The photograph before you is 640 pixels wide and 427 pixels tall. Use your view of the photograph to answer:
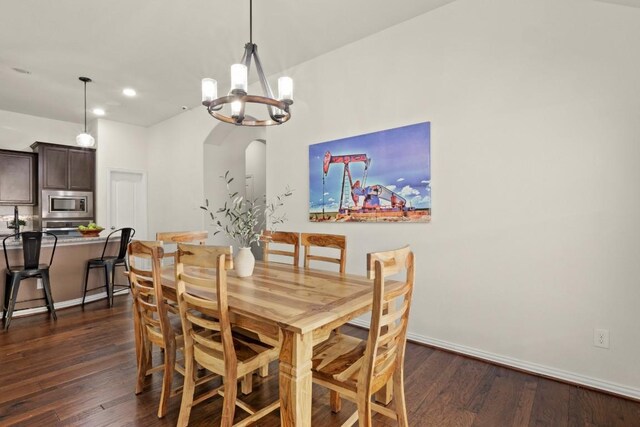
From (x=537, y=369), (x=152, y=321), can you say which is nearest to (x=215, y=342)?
(x=152, y=321)

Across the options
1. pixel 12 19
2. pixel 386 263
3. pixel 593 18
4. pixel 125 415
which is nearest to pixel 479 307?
pixel 386 263

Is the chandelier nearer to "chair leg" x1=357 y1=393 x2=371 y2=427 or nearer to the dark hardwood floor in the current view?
"chair leg" x1=357 y1=393 x2=371 y2=427

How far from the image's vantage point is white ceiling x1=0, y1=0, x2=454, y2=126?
2781mm

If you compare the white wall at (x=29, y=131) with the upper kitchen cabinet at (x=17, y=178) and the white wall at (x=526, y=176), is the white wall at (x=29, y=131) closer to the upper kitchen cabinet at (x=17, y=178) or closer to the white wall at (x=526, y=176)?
the upper kitchen cabinet at (x=17, y=178)

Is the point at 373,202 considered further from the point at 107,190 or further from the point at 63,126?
the point at 63,126

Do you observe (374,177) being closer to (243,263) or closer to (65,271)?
(243,263)

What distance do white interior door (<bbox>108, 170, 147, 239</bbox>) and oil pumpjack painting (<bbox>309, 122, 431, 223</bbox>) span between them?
4.33m

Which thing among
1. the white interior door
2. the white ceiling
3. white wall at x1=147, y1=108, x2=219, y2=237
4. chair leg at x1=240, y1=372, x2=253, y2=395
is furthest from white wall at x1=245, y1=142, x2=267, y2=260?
chair leg at x1=240, y1=372, x2=253, y2=395

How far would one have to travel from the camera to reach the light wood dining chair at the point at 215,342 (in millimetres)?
1502

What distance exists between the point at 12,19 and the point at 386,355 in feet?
13.8

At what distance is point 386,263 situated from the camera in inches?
58.1

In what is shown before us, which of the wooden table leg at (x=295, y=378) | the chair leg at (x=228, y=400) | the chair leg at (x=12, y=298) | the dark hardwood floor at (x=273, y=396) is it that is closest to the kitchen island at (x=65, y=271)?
the chair leg at (x=12, y=298)

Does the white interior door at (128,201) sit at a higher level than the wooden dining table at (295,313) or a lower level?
higher

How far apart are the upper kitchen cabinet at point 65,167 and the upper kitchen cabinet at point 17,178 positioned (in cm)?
23
